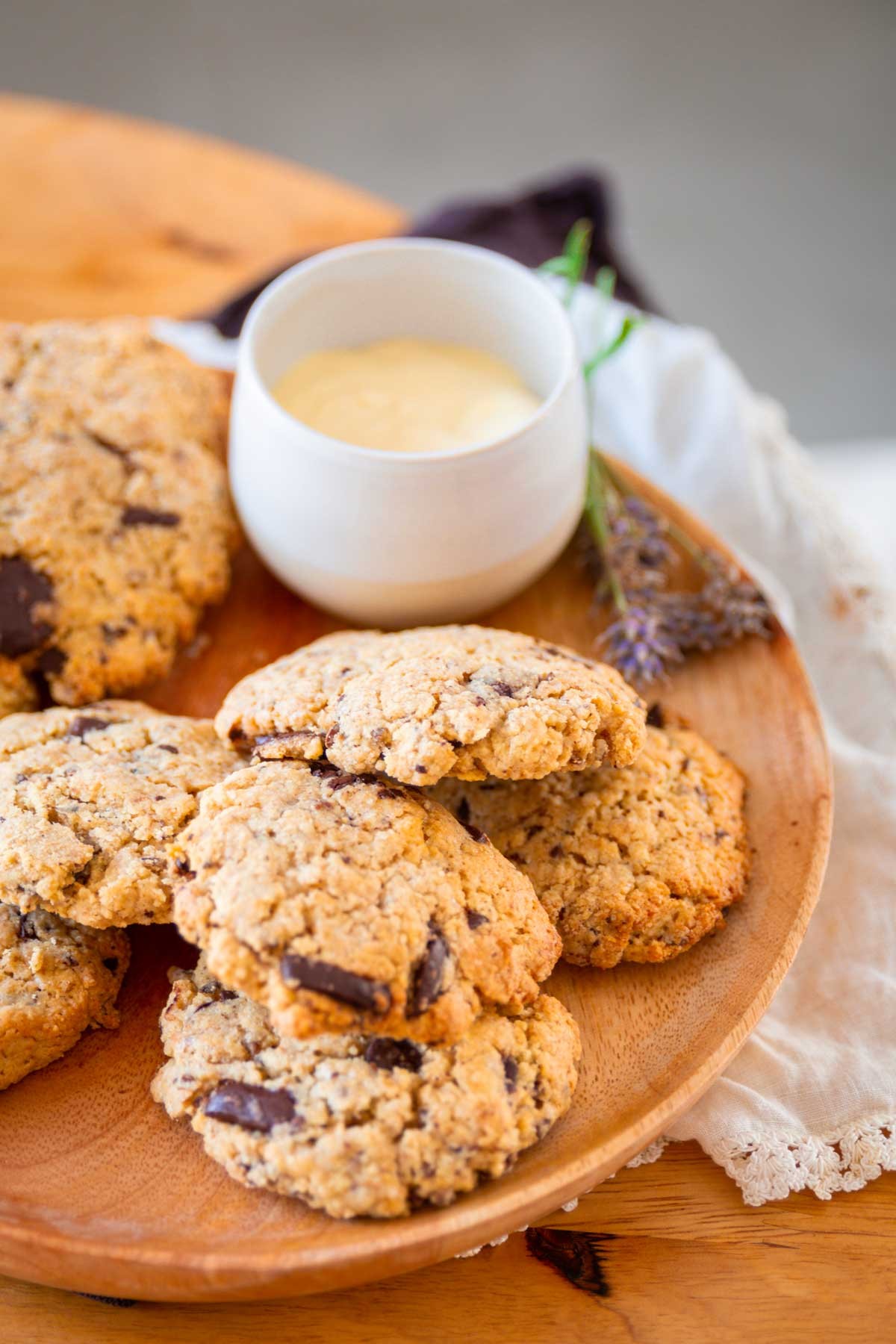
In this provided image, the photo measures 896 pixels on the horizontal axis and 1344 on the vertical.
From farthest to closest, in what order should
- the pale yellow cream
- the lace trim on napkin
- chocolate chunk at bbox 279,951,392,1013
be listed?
the pale yellow cream < the lace trim on napkin < chocolate chunk at bbox 279,951,392,1013

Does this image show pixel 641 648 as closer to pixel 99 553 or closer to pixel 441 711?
pixel 441 711

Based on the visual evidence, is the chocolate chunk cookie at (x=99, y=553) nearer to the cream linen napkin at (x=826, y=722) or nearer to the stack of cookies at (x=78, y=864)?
the stack of cookies at (x=78, y=864)

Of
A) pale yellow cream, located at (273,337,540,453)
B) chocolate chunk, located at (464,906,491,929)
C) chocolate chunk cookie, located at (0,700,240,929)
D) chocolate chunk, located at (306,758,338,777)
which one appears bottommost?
chocolate chunk cookie, located at (0,700,240,929)

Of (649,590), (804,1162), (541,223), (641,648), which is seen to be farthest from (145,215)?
(804,1162)

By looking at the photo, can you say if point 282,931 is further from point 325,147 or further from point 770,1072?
point 325,147

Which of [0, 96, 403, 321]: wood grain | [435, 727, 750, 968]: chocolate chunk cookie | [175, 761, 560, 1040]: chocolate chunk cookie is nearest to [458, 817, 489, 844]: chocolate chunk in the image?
[175, 761, 560, 1040]: chocolate chunk cookie

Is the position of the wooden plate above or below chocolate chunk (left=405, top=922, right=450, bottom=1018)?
below

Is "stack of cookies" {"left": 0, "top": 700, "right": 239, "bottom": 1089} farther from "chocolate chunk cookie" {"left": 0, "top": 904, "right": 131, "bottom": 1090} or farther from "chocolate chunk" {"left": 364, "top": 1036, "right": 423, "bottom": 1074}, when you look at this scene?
"chocolate chunk" {"left": 364, "top": 1036, "right": 423, "bottom": 1074}
